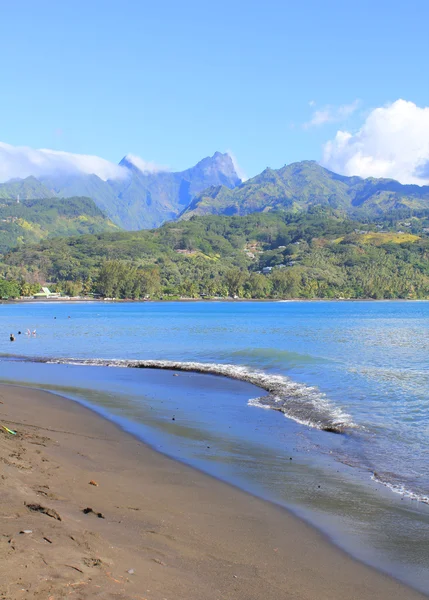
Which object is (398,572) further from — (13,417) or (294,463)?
(13,417)

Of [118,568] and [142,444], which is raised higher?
[118,568]

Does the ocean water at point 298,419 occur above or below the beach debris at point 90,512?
below

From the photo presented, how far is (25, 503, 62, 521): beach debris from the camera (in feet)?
24.9

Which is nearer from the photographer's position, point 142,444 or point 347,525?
point 347,525

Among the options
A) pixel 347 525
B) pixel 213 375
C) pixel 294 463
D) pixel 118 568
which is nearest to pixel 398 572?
pixel 347 525

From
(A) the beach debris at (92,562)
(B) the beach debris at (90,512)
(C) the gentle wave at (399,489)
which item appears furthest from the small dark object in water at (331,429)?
(A) the beach debris at (92,562)

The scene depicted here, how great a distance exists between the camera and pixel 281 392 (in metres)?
22.1

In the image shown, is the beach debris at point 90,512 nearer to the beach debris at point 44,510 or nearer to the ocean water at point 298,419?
the beach debris at point 44,510

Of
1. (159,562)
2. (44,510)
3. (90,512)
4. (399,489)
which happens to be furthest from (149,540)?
(399,489)

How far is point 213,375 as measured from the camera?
2709 centimetres

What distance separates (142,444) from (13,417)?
4529mm

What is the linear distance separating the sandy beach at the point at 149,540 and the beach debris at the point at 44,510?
0.01m

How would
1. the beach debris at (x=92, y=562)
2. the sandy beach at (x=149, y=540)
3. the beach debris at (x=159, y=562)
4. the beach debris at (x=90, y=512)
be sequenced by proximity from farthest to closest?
the beach debris at (x=90, y=512)
the beach debris at (x=159, y=562)
the beach debris at (x=92, y=562)
the sandy beach at (x=149, y=540)

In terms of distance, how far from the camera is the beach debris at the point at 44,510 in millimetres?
7590
